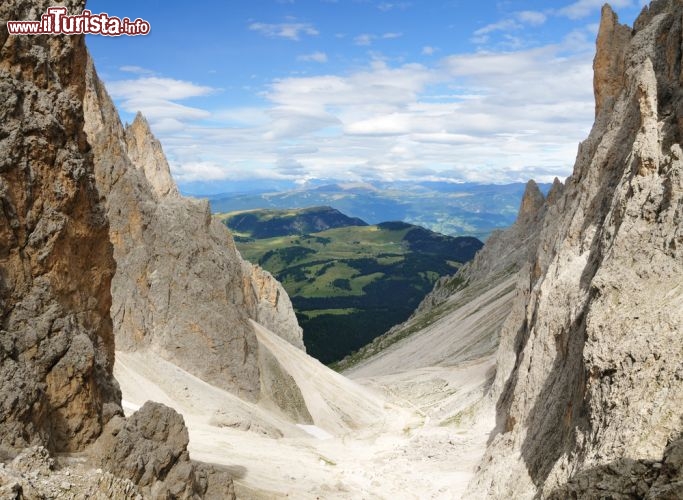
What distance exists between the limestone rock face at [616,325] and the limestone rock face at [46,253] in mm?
16756

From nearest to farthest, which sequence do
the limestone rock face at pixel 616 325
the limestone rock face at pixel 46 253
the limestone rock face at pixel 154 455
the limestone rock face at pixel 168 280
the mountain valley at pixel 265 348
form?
the limestone rock face at pixel 616 325 < the mountain valley at pixel 265 348 < the limestone rock face at pixel 46 253 < the limestone rock face at pixel 154 455 < the limestone rock face at pixel 168 280

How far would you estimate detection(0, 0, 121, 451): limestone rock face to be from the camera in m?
20.2

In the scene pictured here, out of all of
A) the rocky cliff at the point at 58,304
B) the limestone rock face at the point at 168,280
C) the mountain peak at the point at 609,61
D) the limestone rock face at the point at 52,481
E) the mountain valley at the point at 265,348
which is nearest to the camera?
the limestone rock face at the point at 52,481

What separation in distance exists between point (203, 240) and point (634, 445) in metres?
50.8

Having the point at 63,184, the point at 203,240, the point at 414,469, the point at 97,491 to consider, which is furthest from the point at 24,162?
the point at 203,240

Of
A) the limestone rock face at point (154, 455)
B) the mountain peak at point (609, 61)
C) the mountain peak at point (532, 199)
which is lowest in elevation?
the limestone rock face at point (154, 455)

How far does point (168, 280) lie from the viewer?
5978 cm

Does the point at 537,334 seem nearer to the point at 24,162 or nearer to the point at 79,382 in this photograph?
the point at 79,382

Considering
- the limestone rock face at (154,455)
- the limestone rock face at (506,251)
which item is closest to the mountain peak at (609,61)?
the limestone rock face at (154,455)

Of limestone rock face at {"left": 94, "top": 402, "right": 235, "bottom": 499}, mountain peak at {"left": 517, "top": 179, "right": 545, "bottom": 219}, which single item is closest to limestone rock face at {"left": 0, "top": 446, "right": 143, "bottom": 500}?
limestone rock face at {"left": 94, "top": 402, "right": 235, "bottom": 499}

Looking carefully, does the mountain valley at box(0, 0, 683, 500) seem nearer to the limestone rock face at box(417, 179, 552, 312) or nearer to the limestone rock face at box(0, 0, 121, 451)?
the limestone rock face at box(0, 0, 121, 451)

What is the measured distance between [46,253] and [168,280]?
38.4 metres

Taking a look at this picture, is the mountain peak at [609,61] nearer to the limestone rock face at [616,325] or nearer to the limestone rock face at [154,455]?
the limestone rock face at [616,325]

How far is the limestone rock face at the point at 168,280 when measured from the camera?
57.5 m
